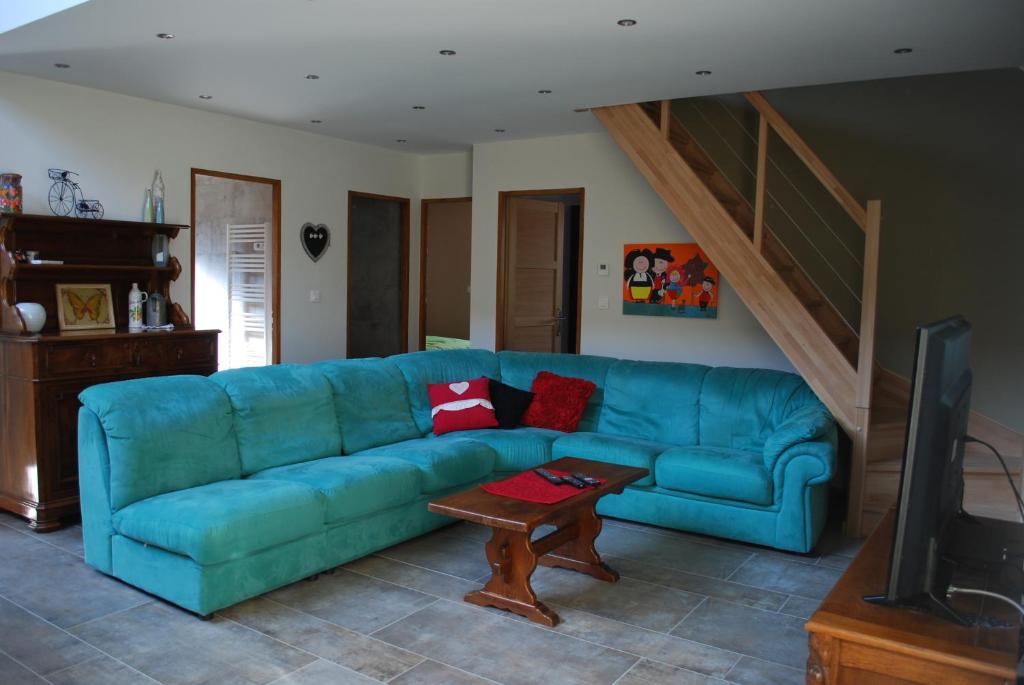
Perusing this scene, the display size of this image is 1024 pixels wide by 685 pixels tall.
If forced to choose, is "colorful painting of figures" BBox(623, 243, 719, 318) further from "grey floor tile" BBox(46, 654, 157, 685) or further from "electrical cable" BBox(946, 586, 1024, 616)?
"grey floor tile" BBox(46, 654, 157, 685)

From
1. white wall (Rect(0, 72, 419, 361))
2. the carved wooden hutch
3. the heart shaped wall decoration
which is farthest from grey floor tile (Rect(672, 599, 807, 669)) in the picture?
the heart shaped wall decoration

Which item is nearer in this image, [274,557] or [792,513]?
[274,557]

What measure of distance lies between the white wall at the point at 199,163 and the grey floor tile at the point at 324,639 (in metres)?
3.31

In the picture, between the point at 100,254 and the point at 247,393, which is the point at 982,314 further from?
the point at 100,254

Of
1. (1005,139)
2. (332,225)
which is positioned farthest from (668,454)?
(332,225)

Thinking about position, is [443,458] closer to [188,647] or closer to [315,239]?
[188,647]

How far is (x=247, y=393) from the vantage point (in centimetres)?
401

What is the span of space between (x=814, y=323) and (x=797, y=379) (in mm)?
429

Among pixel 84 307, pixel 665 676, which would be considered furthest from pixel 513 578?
pixel 84 307

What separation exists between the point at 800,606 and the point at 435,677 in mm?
1691

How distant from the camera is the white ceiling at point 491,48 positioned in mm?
3531

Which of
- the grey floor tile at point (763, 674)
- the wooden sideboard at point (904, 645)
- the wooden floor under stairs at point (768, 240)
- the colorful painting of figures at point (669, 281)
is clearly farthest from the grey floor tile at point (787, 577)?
the colorful painting of figures at point (669, 281)

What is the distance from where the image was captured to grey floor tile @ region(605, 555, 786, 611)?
3.52 m

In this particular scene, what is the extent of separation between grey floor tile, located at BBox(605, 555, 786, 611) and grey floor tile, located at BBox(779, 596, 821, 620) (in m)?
0.03
